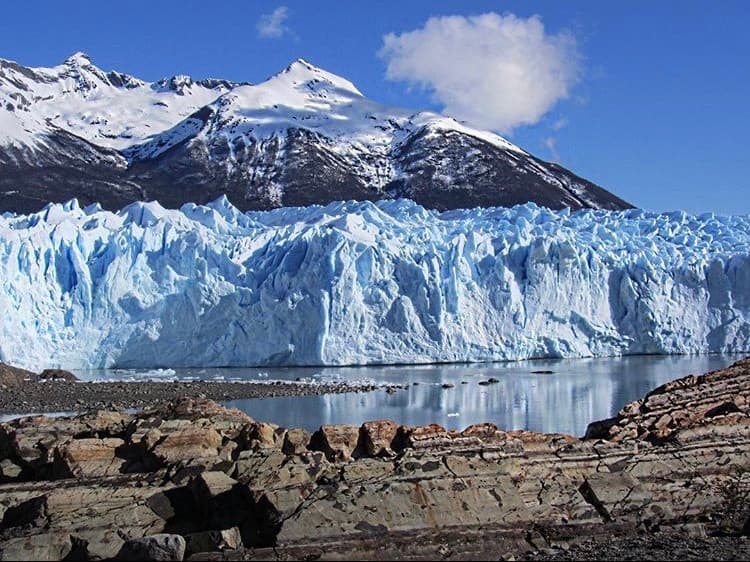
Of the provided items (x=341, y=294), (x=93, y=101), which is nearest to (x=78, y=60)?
(x=93, y=101)

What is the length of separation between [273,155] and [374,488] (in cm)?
5164

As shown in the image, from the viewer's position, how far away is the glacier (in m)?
21.9

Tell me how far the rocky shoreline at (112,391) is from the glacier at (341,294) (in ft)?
7.44

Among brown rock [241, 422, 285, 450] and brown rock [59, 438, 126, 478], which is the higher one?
brown rock [241, 422, 285, 450]

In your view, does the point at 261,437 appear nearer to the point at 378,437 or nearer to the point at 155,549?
the point at 378,437

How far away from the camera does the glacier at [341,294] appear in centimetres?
2192

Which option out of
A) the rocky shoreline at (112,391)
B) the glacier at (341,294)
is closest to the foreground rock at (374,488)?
the rocky shoreline at (112,391)

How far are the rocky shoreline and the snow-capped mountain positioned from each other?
24633mm

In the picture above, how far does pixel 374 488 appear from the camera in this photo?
5516mm

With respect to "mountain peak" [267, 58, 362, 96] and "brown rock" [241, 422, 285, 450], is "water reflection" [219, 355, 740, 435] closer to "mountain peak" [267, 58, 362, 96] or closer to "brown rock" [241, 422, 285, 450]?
"brown rock" [241, 422, 285, 450]

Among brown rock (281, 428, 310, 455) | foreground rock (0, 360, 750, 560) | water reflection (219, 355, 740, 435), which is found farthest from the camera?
water reflection (219, 355, 740, 435)

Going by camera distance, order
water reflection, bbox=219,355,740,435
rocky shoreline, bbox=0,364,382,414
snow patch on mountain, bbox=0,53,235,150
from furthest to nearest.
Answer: snow patch on mountain, bbox=0,53,235,150 → rocky shoreline, bbox=0,364,382,414 → water reflection, bbox=219,355,740,435

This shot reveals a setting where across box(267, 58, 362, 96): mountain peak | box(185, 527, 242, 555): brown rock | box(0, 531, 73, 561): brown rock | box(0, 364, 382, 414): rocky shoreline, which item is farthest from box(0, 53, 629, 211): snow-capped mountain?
box(185, 527, 242, 555): brown rock

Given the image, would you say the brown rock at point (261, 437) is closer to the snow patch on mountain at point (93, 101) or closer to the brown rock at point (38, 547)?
the brown rock at point (38, 547)
